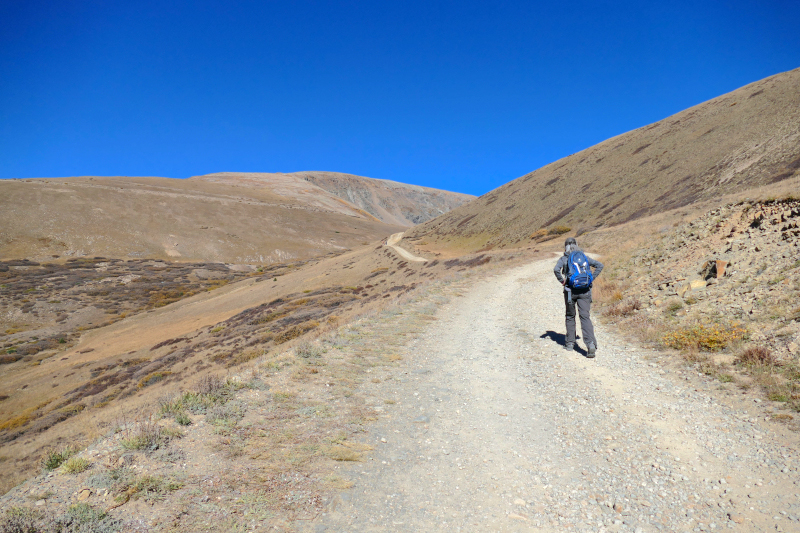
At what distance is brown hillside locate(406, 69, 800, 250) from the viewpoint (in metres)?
42.5

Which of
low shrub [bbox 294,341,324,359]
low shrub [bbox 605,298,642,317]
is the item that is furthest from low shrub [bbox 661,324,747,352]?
low shrub [bbox 294,341,324,359]

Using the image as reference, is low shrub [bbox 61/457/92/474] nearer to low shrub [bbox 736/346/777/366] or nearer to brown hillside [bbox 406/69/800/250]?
low shrub [bbox 736/346/777/366]

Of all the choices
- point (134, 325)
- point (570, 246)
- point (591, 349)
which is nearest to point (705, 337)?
point (591, 349)

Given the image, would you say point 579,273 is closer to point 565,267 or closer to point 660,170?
point 565,267

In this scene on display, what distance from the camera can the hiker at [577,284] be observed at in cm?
865

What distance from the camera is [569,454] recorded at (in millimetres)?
4852

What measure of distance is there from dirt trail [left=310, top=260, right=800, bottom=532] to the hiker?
32.4 inches

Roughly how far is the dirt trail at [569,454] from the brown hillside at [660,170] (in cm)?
4312

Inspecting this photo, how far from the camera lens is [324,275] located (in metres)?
56.7

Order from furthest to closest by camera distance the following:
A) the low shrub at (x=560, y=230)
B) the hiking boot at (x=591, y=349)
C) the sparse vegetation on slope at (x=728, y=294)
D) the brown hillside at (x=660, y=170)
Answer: the low shrub at (x=560, y=230) < the brown hillside at (x=660, y=170) < the hiking boot at (x=591, y=349) < the sparse vegetation on slope at (x=728, y=294)

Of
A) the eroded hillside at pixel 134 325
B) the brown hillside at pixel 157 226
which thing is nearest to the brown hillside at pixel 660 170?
the eroded hillside at pixel 134 325

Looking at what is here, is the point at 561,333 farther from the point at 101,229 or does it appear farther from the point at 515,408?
the point at 101,229

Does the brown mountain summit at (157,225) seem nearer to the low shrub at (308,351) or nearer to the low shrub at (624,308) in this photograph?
the low shrub at (308,351)

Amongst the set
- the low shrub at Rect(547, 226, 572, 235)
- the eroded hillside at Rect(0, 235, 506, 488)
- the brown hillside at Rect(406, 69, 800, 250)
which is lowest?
the eroded hillside at Rect(0, 235, 506, 488)
